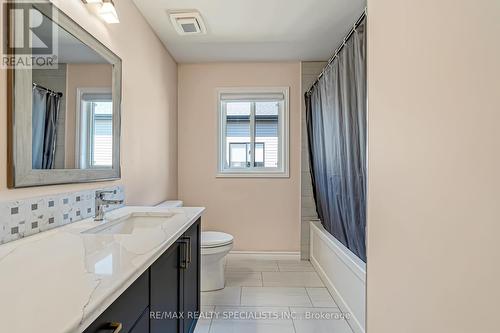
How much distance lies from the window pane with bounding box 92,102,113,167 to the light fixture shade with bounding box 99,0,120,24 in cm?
49

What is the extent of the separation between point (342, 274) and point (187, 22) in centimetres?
242

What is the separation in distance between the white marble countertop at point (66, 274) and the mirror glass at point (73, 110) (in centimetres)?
→ 38

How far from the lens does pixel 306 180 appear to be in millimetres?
3111

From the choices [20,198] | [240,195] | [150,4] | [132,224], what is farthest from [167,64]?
[20,198]

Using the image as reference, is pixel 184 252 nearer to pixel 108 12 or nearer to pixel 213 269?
pixel 213 269

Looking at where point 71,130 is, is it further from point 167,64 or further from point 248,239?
point 248,239

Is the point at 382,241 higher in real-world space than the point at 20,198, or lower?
lower

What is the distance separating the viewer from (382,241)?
41.0 inches

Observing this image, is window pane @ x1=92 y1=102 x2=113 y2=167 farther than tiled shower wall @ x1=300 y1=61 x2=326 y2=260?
No

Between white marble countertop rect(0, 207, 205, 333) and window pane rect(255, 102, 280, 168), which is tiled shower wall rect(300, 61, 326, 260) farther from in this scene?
white marble countertop rect(0, 207, 205, 333)

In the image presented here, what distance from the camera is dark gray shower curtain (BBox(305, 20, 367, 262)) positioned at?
64.6 inches

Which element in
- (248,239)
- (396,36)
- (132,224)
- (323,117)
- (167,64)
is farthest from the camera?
(248,239)

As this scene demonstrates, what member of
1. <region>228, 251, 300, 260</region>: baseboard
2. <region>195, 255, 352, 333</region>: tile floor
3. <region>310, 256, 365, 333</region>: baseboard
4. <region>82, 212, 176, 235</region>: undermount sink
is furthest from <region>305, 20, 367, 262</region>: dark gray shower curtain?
<region>82, 212, 176, 235</region>: undermount sink

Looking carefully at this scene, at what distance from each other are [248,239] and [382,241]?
7.46ft
